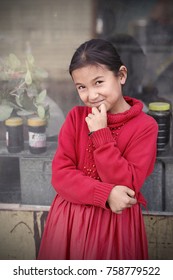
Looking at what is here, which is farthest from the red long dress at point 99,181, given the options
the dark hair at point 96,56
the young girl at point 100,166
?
the dark hair at point 96,56

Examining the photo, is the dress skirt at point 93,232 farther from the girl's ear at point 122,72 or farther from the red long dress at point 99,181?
the girl's ear at point 122,72

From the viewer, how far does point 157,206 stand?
1846 millimetres

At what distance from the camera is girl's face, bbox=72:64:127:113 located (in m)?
1.24

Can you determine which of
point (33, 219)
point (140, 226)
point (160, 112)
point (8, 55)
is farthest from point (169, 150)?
point (8, 55)

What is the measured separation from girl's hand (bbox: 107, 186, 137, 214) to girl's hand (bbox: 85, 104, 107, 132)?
0.19 metres

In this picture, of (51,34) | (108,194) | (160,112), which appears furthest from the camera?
(51,34)

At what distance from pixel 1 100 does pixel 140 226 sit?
0.86 metres

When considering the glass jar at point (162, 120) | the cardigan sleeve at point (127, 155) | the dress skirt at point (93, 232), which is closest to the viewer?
the cardigan sleeve at point (127, 155)

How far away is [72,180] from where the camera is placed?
130 cm

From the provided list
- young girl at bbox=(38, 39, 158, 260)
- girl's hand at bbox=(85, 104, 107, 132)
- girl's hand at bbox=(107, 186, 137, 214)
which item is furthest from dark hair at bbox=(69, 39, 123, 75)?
girl's hand at bbox=(107, 186, 137, 214)

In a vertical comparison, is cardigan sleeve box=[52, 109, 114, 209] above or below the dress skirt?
above

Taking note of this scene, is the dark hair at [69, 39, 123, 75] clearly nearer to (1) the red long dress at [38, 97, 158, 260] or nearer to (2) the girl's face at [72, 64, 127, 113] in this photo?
(2) the girl's face at [72, 64, 127, 113]

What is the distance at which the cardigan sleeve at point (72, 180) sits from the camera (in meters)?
1.27
